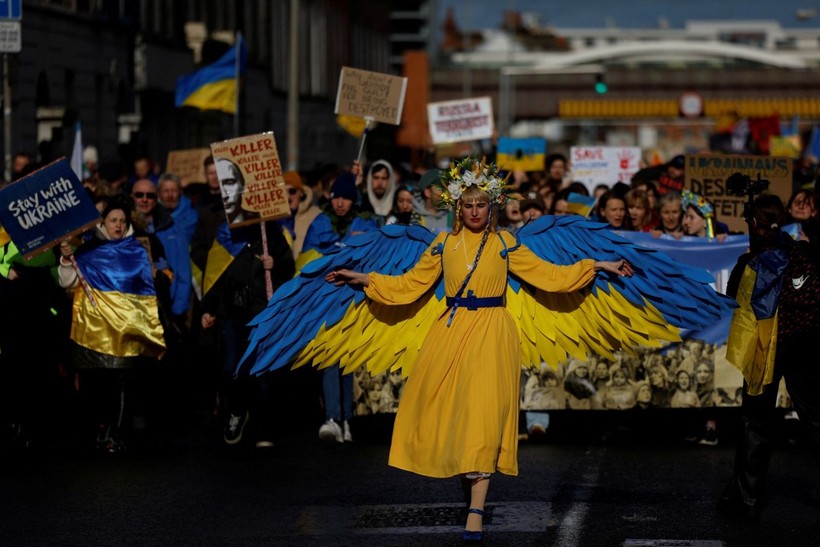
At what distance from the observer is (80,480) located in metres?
10.5

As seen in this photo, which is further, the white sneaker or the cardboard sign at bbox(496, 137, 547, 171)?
the cardboard sign at bbox(496, 137, 547, 171)

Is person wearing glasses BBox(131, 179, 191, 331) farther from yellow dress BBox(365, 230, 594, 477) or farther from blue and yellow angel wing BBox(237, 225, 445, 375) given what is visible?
yellow dress BBox(365, 230, 594, 477)

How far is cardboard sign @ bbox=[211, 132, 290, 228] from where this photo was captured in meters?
11.9

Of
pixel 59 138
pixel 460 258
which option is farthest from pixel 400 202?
pixel 59 138

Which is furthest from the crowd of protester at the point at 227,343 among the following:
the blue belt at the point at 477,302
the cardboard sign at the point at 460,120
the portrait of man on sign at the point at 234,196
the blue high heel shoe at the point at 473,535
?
the cardboard sign at the point at 460,120

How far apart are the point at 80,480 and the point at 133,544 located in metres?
2.05

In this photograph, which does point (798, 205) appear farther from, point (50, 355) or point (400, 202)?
point (50, 355)

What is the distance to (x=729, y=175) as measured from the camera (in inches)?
598

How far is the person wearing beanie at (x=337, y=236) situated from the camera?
12.2 metres

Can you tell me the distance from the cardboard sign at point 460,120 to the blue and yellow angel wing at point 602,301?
44.6 ft

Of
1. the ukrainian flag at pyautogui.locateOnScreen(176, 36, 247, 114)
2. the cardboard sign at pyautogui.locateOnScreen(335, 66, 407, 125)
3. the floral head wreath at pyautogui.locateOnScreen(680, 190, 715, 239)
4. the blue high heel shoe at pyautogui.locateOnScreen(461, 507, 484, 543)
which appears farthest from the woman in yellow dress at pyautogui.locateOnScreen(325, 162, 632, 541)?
the ukrainian flag at pyautogui.locateOnScreen(176, 36, 247, 114)

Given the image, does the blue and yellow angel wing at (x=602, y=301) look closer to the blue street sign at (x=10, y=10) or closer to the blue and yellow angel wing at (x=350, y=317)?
the blue and yellow angel wing at (x=350, y=317)

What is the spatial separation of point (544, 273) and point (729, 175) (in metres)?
6.65

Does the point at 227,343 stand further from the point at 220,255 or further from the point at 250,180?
the point at 250,180
